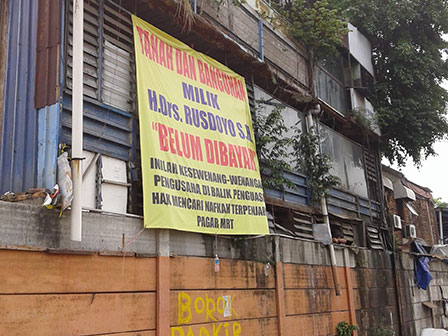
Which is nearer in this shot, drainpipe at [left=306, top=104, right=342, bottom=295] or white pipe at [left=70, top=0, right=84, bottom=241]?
white pipe at [left=70, top=0, right=84, bottom=241]

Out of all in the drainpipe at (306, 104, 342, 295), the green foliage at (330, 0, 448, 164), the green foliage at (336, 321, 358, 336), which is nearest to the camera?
the green foliage at (336, 321, 358, 336)

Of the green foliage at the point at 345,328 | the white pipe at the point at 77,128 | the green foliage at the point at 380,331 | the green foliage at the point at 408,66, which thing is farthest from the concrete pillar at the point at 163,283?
the green foliage at the point at 408,66

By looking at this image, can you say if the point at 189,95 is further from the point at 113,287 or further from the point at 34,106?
the point at 113,287

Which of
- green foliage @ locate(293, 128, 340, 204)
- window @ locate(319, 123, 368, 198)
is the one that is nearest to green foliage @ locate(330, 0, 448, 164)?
window @ locate(319, 123, 368, 198)

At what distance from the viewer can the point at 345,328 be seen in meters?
9.81

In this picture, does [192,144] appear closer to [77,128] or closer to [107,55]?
[107,55]

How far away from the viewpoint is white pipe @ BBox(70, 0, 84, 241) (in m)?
4.81

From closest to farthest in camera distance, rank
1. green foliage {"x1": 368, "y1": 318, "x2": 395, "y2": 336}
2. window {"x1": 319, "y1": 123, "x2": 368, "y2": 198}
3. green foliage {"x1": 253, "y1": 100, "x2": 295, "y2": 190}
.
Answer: green foliage {"x1": 253, "y1": 100, "x2": 295, "y2": 190}, green foliage {"x1": 368, "y1": 318, "x2": 395, "y2": 336}, window {"x1": 319, "y1": 123, "x2": 368, "y2": 198}

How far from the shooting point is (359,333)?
1052 centimetres

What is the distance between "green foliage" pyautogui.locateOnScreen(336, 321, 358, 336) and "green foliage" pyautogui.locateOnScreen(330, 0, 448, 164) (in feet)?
20.6

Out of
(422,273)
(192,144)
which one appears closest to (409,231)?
(422,273)

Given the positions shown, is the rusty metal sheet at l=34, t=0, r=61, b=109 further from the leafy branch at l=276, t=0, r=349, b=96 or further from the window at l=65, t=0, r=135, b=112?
the leafy branch at l=276, t=0, r=349, b=96

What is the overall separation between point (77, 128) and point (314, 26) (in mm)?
8051

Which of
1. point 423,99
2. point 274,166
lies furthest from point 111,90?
point 423,99
